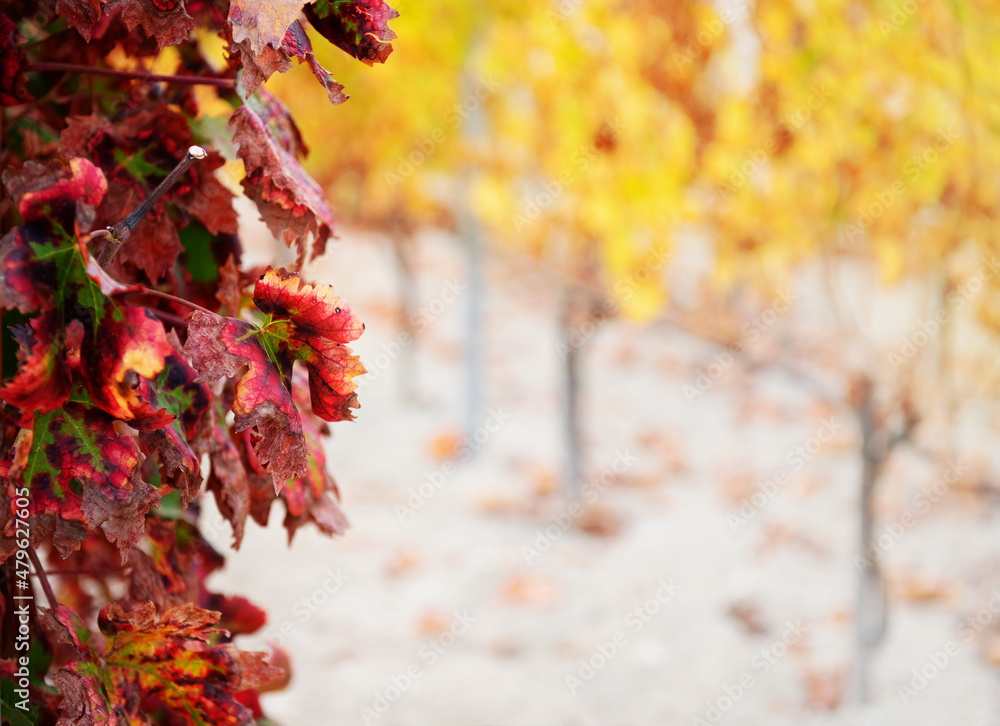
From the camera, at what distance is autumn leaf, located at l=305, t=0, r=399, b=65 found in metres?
0.65

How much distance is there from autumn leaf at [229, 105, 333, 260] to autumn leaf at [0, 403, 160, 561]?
0.23 metres

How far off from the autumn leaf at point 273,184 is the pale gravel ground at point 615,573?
2.97m

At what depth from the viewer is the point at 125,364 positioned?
558 mm

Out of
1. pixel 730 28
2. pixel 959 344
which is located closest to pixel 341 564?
pixel 730 28

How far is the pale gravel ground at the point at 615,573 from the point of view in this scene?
3531mm

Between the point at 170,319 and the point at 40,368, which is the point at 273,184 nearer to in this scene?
the point at 170,319

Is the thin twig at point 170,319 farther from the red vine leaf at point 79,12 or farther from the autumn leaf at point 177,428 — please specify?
the red vine leaf at point 79,12

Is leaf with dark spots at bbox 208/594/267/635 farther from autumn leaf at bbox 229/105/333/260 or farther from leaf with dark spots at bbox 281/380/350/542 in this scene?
autumn leaf at bbox 229/105/333/260

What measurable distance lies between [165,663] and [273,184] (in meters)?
0.43

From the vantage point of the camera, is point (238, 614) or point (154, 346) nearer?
point (154, 346)

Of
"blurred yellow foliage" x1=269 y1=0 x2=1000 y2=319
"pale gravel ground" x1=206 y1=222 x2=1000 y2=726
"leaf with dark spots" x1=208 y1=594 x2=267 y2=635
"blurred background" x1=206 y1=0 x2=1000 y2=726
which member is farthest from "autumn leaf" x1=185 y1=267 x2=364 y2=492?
"pale gravel ground" x1=206 y1=222 x2=1000 y2=726

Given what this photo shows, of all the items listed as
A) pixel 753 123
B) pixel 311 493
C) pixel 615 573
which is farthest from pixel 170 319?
pixel 615 573

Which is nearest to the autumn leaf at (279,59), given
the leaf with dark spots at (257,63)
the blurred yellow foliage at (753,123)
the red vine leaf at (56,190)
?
the leaf with dark spots at (257,63)

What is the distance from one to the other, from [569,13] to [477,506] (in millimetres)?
3194
